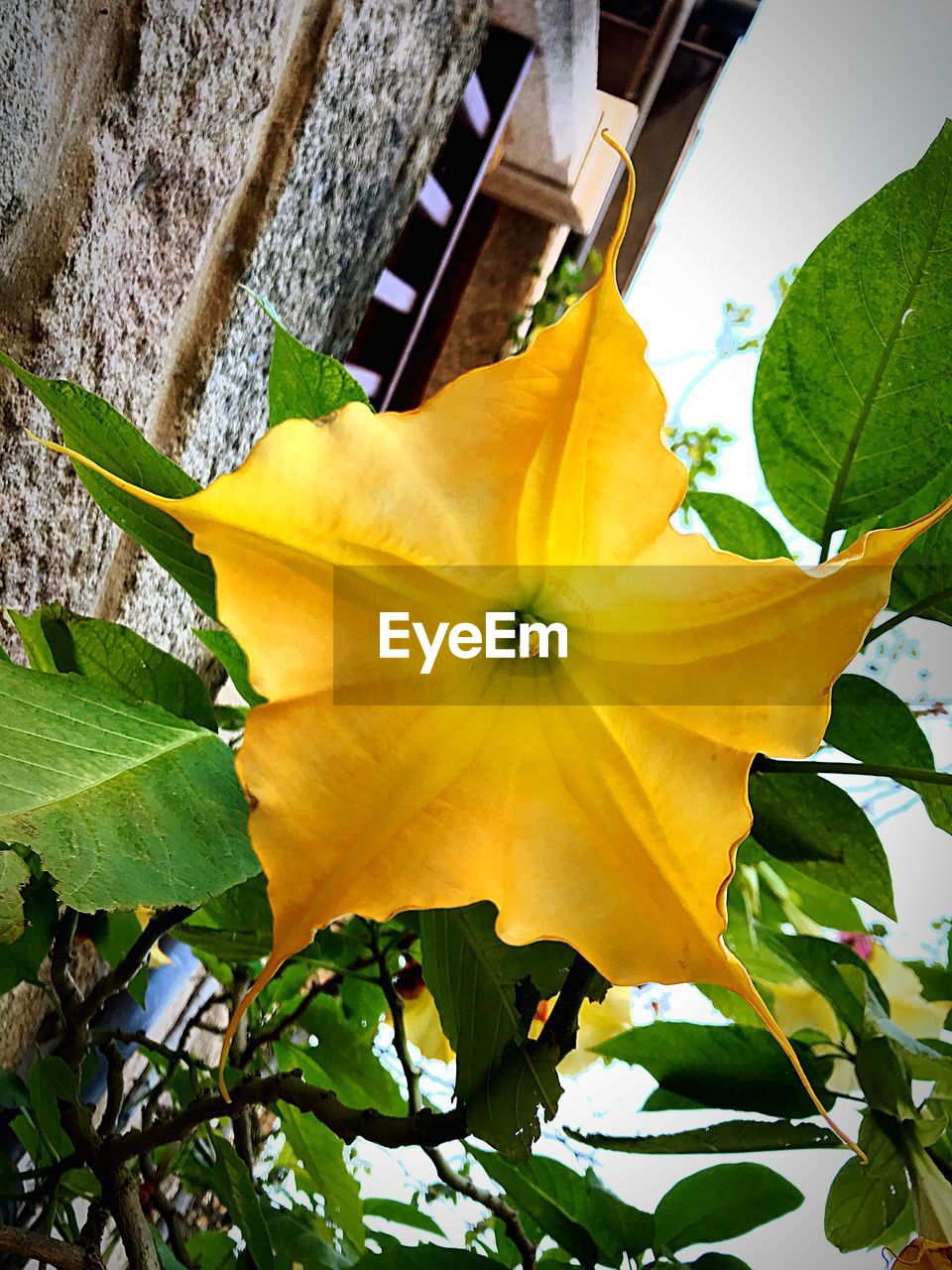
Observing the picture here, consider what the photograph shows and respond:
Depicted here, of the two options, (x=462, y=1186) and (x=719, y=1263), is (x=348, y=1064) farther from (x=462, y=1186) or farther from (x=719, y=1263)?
(x=719, y=1263)

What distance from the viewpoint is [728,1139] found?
425 millimetres

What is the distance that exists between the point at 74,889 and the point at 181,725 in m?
0.11

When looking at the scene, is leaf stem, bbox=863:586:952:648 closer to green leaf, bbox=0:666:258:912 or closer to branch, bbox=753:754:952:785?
branch, bbox=753:754:952:785

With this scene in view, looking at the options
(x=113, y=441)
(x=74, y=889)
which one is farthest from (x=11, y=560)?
(x=74, y=889)

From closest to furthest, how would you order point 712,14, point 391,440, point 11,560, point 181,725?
1. point 391,440
2. point 181,725
3. point 11,560
4. point 712,14

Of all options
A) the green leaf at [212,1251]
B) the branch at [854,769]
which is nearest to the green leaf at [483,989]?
the branch at [854,769]

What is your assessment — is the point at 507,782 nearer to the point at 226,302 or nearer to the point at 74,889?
the point at 74,889

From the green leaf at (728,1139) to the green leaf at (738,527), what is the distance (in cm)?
26

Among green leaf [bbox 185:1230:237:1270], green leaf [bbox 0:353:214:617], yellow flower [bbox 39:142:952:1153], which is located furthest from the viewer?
green leaf [bbox 185:1230:237:1270]

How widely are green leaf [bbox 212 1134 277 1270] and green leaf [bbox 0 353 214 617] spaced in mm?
294

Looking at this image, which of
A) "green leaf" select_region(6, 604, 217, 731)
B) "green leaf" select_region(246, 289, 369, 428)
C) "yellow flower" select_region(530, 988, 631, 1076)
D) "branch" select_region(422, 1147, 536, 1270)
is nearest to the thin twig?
"branch" select_region(422, 1147, 536, 1270)

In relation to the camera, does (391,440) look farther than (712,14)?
No

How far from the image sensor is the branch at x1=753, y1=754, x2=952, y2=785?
363mm

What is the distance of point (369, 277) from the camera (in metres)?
0.88
